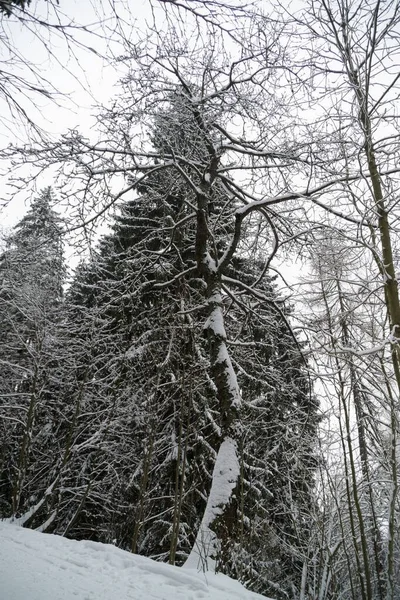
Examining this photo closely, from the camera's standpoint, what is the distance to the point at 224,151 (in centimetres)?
747

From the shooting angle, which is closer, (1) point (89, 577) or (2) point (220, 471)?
(1) point (89, 577)

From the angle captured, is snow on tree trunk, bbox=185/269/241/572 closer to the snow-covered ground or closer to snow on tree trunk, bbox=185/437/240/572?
snow on tree trunk, bbox=185/437/240/572

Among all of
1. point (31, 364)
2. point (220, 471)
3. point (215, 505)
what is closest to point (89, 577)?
point (215, 505)

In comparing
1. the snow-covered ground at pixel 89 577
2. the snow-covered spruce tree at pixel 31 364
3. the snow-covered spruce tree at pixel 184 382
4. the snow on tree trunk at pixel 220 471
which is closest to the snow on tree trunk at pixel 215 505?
the snow on tree trunk at pixel 220 471

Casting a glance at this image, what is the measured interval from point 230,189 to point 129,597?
6776mm

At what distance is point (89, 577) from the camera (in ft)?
9.09

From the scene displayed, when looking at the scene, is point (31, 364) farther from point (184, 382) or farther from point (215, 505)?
point (215, 505)

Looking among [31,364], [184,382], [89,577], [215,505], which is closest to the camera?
[89,577]

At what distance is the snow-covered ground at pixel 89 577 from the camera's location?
2.22m

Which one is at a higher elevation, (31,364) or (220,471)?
(31,364)

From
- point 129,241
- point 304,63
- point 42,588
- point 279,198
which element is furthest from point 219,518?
point 129,241

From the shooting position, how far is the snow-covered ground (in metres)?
2.22

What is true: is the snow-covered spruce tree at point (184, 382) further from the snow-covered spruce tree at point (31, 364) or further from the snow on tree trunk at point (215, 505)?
the snow-covered spruce tree at point (31, 364)

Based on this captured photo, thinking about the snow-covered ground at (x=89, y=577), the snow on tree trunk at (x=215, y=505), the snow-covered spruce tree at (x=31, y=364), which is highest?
the snow-covered spruce tree at (x=31, y=364)
